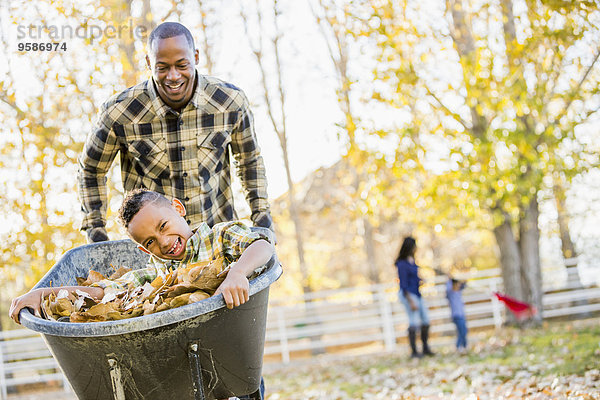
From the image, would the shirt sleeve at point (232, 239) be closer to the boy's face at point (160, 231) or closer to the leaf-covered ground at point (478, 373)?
the boy's face at point (160, 231)

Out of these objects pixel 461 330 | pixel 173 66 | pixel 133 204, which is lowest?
pixel 461 330

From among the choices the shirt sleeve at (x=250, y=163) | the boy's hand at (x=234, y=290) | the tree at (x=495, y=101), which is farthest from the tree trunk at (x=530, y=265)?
the boy's hand at (x=234, y=290)

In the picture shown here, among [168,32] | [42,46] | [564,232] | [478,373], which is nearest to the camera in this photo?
[168,32]

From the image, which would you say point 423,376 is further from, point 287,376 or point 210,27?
point 210,27

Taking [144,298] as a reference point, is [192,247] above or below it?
above

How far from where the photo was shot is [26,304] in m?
2.26

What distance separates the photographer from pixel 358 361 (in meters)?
10.7

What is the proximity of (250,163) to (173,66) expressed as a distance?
66 cm

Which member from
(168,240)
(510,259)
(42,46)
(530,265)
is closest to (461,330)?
(510,259)

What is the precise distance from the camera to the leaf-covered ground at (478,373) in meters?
5.01

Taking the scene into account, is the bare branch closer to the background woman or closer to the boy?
the background woman

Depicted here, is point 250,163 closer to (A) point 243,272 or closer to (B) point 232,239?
(B) point 232,239

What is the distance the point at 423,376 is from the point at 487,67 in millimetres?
4597

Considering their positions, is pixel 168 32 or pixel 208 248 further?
pixel 168 32
